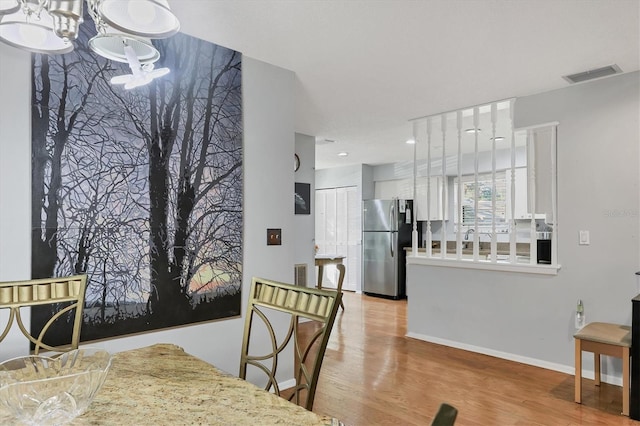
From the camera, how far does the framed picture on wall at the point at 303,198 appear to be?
5.18 metres

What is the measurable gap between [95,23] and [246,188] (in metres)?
1.66

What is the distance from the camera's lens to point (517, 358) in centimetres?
363

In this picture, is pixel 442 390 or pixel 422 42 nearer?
pixel 422 42

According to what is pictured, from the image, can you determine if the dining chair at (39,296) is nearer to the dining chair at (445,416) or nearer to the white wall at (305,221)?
the dining chair at (445,416)

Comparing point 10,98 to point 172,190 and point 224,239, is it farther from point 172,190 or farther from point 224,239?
point 224,239

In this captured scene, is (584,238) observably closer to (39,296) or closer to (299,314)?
(299,314)

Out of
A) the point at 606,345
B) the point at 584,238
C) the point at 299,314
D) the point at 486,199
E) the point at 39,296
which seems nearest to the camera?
the point at 299,314

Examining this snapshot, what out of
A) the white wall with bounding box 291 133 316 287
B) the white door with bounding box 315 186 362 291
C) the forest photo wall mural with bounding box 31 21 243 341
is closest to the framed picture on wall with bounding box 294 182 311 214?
the white wall with bounding box 291 133 316 287

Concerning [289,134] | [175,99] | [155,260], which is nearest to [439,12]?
[289,134]

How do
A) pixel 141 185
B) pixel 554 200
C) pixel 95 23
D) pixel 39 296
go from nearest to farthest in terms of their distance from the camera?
pixel 95 23, pixel 39 296, pixel 141 185, pixel 554 200

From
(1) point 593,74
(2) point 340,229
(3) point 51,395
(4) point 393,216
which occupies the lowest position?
(3) point 51,395

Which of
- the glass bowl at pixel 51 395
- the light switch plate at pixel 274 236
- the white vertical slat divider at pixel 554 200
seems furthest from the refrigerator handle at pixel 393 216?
the glass bowl at pixel 51 395

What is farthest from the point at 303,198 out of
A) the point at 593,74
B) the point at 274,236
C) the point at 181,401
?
the point at 181,401

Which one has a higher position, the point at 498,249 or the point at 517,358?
the point at 498,249
